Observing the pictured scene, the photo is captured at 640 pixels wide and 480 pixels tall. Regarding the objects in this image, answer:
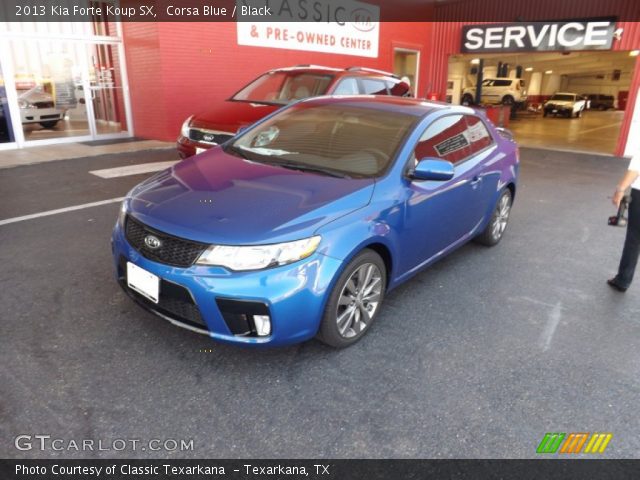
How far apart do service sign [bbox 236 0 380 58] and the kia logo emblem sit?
10.1 metres

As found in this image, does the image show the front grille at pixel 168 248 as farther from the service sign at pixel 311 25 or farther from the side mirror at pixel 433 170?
the service sign at pixel 311 25

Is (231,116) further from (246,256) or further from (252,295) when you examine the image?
(252,295)

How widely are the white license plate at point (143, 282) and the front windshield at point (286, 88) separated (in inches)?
193

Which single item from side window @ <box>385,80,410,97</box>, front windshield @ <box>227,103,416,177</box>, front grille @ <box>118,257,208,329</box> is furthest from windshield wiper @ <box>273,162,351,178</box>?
side window @ <box>385,80,410,97</box>

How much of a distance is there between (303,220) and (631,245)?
9.49 feet

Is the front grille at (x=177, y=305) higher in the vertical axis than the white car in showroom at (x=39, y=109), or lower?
lower

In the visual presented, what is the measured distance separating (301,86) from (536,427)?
6.24 m

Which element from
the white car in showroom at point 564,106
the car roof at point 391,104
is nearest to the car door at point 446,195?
the car roof at point 391,104

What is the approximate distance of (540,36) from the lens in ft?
45.7

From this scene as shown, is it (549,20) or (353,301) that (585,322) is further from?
(549,20)

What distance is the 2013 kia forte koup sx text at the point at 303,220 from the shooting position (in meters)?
2.53

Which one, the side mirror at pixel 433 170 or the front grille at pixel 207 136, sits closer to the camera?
the side mirror at pixel 433 170

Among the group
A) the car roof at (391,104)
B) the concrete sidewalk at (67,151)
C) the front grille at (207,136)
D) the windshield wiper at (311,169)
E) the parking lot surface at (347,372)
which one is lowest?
the parking lot surface at (347,372)

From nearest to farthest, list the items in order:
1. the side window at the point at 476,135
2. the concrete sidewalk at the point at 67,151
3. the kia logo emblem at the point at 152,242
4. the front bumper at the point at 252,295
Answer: the front bumper at the point at 252,295, the kia logo emblem at the point at 152,242, the side window at the point at 476,135, the concrete sidewalk at the point at 67,151
